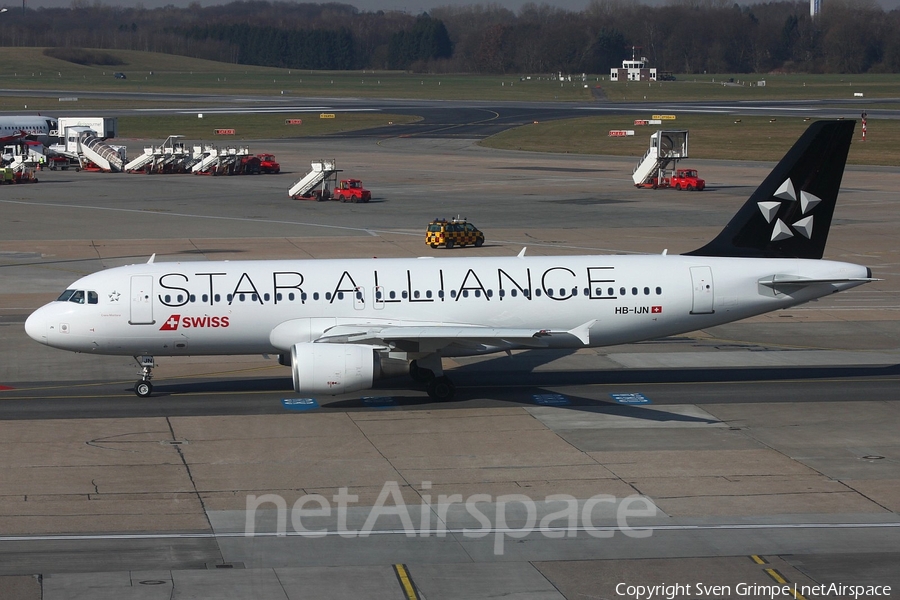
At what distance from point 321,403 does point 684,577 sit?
53.3ft

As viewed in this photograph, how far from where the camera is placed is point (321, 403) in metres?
34.3

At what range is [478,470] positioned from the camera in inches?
1078

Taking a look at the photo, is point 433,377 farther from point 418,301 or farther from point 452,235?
point 452,235

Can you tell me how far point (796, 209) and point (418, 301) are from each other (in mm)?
13023

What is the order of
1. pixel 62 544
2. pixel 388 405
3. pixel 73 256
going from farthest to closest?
pixel 73 256 < pixel 388 405 < pixel 62 544

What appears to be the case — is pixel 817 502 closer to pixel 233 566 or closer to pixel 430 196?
pixel 233 566

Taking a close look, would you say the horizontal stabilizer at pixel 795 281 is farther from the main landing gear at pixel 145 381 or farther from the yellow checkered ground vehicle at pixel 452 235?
the yellow checkered ground vehicle at pixel 452 235

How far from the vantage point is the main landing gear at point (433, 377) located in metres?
34.3

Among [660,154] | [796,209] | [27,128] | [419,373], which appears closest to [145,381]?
[419,373]

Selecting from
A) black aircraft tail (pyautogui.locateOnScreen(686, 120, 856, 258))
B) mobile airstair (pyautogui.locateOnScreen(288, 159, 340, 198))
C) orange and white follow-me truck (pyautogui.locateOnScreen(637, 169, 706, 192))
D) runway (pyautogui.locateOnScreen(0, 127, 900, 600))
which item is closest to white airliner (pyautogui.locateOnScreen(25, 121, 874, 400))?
black aircraft tail (pyautogui.locateOnScreen(686, 120, 856, 258))

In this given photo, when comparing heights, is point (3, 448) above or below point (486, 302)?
below

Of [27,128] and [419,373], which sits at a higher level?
[27,128]

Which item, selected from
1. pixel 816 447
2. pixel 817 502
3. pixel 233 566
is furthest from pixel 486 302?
pixel 233 566

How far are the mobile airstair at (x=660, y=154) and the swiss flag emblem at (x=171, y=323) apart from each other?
6439 centimetres
